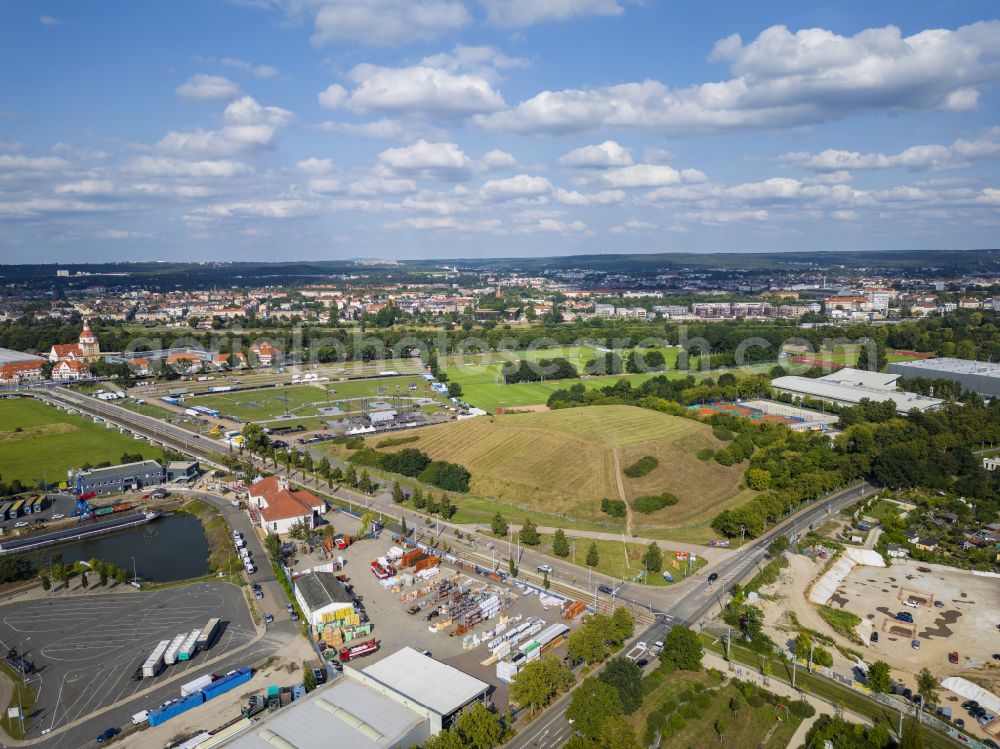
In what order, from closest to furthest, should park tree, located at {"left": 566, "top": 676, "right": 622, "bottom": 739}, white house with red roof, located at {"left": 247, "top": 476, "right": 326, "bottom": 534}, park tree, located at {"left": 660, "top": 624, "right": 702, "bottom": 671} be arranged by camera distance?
park tree, located at {"left": 566, "top": 676, "right": 622, "bottom": 739} < park tree, located at {"left": 660, "top": 624, "right": 702, "bottom": 671} < white house with red roof, located at {"left": 247, "top": 476, "right": 326, "bottom": 534}

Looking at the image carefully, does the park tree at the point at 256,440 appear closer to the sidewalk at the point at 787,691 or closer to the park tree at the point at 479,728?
the park tree at the point at 479,728

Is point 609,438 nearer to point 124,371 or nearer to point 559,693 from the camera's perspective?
point 559,693

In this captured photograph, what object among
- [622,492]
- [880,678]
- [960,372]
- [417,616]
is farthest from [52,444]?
[960,372]

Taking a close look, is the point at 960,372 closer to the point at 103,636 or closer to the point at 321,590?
the point at 321,590

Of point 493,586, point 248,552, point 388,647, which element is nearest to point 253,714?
point 388,647

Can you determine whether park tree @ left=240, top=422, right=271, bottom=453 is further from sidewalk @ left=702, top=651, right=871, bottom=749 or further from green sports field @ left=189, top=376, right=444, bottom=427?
sidewalk @ left=702, top=651, right=871, bottom=749

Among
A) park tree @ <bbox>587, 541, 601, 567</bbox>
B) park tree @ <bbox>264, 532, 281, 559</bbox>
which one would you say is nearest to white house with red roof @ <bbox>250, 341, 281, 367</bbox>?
park tree @ <bbox>264, 532, 281, 559</bbox>

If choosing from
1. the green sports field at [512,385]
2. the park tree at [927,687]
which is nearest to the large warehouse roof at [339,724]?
the park tree at [927,687]
